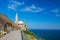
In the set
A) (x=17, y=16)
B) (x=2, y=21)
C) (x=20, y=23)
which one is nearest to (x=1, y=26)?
(x=2, y=21)

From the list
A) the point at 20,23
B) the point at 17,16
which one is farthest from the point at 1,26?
the point at 17,16

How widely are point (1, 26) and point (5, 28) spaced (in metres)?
3.56

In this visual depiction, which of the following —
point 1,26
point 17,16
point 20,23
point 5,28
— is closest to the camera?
point 1,26

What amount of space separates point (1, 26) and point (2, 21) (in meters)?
1.44

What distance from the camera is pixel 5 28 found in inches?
1783

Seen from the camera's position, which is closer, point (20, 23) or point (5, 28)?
point (5, 28)

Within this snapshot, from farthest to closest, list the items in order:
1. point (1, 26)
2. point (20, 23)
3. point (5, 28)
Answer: point (20, 23), point (5, 28), point (1, 26)

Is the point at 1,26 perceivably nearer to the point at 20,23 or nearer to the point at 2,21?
the point at 2,21

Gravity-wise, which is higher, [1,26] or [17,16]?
[17,16]

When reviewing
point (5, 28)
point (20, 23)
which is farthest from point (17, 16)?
point (5, 28)

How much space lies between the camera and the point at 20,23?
84.4m

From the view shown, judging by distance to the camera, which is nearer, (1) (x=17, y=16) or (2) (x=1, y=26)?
(2) (x=1, y=26)

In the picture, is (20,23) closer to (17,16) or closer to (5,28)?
(17,16)

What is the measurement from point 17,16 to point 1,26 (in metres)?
49.8
